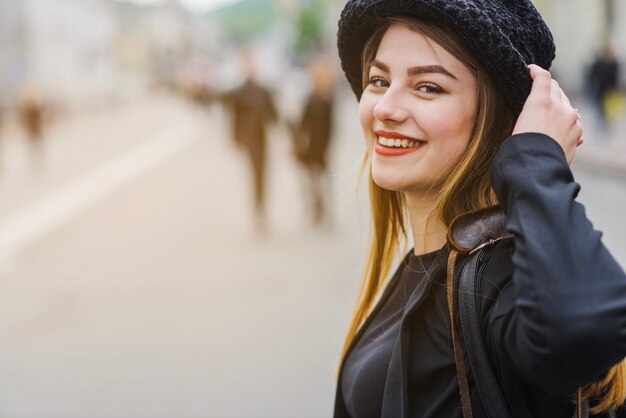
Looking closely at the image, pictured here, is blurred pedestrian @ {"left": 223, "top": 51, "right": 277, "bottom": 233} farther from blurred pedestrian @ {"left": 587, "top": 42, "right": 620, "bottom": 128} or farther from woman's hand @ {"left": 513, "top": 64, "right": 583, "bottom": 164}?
blurred pedestrian @ {"left": 587, "top": 42, "right": 620, "bottom": 128}

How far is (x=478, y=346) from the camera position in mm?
1462

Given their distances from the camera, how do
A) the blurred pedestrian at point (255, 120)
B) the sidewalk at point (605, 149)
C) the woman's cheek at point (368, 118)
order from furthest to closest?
the sidewalk at point (605, 149), the blurred pedestrian at point (255, 120), the woman's cheek at point (368, 118)

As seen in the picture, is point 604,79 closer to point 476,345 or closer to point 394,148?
point 394,148

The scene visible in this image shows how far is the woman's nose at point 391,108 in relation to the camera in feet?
5.64

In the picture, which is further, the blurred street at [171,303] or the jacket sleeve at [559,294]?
the blurred street at [171,303]

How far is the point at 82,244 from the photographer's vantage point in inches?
412

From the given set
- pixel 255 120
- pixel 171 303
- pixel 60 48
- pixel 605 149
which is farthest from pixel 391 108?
pixel 60 48

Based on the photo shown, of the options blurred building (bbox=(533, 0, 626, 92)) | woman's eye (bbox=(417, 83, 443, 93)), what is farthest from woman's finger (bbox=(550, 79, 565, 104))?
blurred building (bbox=(533, 0, 626, 92))

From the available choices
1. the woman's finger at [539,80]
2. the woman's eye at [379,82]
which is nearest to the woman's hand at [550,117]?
the woman's finger at [539,80]

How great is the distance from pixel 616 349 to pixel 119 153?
25.0 meters

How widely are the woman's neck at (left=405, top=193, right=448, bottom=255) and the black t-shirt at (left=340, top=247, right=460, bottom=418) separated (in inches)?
1.0

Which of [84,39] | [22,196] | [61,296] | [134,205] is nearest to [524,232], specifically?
[61,296]

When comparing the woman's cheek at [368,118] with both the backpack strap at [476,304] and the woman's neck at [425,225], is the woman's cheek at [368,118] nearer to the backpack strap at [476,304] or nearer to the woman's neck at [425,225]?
the woman's neck at [425,225]

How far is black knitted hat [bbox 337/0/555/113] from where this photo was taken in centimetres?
153
